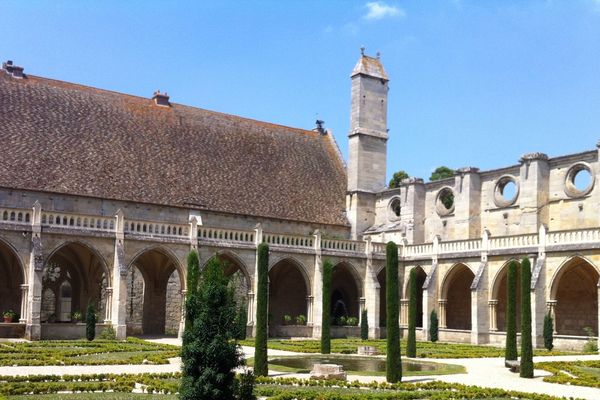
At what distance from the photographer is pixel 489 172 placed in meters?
43.7

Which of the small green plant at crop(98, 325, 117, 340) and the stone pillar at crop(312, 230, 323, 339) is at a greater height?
the stone pillar at crop(312, 230, 323, 339)

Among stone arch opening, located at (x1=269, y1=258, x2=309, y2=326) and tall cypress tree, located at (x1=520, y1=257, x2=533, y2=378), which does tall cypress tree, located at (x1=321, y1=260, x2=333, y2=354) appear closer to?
tall cypress tree, located at (x1=520, y1=257, x2=533, y2=378)

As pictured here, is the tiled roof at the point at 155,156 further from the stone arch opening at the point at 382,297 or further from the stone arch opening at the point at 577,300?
the stone arch opening at the point at 577,300

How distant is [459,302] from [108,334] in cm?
2084

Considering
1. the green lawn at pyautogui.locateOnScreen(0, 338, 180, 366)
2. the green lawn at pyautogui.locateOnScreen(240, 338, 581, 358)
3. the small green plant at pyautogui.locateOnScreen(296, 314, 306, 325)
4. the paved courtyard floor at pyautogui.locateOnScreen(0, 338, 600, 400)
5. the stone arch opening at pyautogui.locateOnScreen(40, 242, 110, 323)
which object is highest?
the stone arch opening at pyautogui.locateOnScreen(40, 242, 110, 323)

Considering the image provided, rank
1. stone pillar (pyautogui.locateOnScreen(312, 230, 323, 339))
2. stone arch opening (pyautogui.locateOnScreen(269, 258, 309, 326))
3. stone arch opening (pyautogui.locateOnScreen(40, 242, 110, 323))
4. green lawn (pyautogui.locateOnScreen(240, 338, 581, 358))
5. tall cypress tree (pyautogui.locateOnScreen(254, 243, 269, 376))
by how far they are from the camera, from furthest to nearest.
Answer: stone arch opening (pyautogui.locateOnScreen(269, 258, 309, 326)) → stone pillar (pyautogui.locateOnScreen(312, 230, 323, 339)) → stone arch opening (pyautogui.locateOnScreen(40, 242, 110, 323)) → green lawn (pyautogui.locateOnScreen(240, 338, 581, 358)) → tall cypress tree (pyautogui.locateOnScreen(254, 243, 269, 376))

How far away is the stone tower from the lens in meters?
49.6

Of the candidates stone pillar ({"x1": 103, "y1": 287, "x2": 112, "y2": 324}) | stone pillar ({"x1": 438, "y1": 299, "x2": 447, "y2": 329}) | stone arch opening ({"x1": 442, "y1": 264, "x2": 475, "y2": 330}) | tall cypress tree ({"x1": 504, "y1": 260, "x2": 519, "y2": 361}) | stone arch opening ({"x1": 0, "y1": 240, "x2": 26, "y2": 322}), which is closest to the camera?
tall cypress tree ({"x1": 504, "y1": 260, "x2": 519, "y2": 361})

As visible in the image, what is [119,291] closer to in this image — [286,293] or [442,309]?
[286,293]

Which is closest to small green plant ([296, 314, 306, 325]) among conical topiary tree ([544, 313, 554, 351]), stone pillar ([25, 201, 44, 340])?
conical topiary tree ([544, 313, 554, 351])

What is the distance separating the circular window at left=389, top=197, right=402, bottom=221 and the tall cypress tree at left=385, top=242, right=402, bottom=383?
87.1ft

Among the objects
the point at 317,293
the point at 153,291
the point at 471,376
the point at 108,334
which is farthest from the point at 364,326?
the point at 471,376

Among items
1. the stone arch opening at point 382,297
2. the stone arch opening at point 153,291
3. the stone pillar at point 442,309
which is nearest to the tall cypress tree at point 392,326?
the stone pillar at point 442,309

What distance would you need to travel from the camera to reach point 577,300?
39.5 meters
